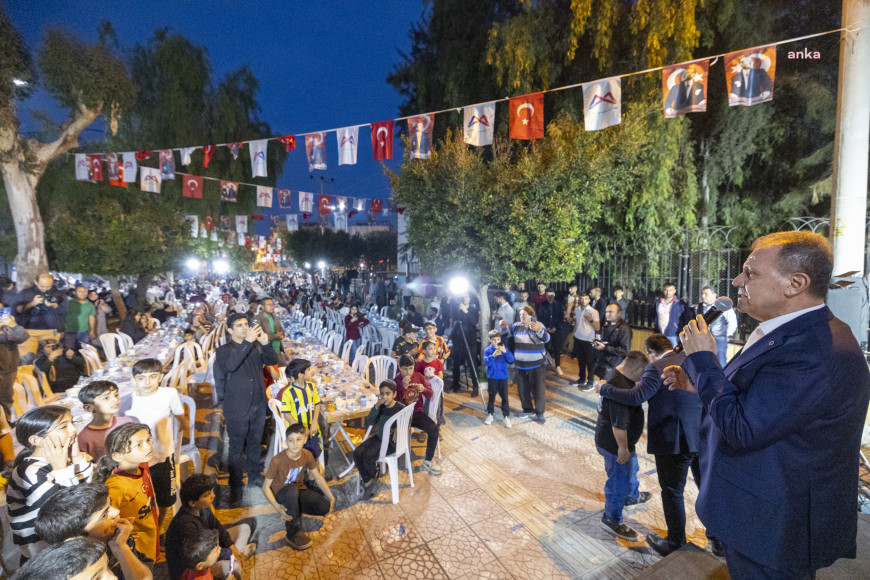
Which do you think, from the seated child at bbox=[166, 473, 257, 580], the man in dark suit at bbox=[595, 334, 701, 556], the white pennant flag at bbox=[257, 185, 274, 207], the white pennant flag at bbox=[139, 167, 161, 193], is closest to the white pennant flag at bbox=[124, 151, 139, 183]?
the white pennant flag at bbox=[139, 167, 161, 193]

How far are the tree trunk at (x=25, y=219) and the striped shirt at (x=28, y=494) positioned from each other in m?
12.9

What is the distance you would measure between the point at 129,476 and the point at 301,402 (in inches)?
62.6

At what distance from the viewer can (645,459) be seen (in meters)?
4.73

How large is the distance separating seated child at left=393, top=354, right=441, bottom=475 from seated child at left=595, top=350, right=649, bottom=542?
6.05 feet

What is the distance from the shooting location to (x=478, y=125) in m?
7.34

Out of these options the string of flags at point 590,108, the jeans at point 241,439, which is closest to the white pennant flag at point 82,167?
the string of flags at point 590,108

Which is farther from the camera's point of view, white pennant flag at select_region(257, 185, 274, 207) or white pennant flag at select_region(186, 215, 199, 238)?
white pennant flag at select_region(186, 215, 199, 238)

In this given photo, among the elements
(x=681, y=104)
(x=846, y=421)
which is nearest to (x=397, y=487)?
(x=846, y=421)

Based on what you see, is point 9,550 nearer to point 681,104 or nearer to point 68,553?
point 68,553

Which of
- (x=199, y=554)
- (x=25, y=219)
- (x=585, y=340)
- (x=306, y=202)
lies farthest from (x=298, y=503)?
(x=25, y=219)

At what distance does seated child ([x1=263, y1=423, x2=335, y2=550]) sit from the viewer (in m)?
3.31

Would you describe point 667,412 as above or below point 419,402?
above

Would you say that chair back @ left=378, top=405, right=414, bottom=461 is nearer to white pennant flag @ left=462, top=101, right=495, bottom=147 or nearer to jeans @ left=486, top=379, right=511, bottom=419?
jeans @ left=486, top=379, right=511, bottom=419

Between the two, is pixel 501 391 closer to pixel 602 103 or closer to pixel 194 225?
pixel 602 103
